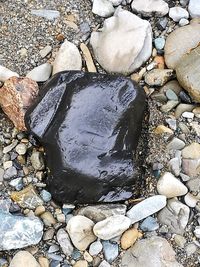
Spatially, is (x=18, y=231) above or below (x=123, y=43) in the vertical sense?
below

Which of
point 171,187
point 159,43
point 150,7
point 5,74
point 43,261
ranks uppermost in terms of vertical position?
point 150,7

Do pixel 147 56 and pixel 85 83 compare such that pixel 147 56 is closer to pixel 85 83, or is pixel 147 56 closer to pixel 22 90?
pixel 85 83

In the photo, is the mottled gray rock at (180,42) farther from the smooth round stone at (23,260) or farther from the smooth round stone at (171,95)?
the smooth round stone at (23,260)

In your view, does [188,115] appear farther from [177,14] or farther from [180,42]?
[177,14]

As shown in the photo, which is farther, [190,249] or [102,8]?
[102,8]

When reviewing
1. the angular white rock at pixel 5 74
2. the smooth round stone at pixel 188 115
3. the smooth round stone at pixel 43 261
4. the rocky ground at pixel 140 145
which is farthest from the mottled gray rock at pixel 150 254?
the angular white rock at pixel 5 74

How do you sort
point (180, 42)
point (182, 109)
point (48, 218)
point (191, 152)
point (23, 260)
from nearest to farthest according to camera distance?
point (23, 260)
point (48, 218)
point (191, 152)
point (182, 109)
point (180, 42)

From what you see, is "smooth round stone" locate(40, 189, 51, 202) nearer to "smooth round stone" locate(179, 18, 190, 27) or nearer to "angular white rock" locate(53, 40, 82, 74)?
"angular white rock" locate(53, 40, 82, 74)

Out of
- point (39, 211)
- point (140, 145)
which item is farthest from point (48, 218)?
point (140, 145)
